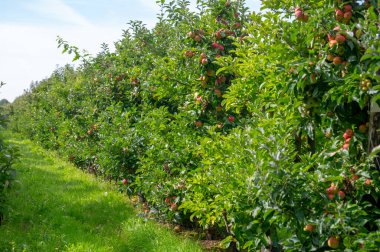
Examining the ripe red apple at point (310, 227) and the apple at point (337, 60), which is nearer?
the ripe red apple at point (310, 227)

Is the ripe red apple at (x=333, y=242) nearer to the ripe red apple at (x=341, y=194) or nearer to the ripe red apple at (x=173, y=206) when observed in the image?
the ripe red apple at (x=341, y=194)

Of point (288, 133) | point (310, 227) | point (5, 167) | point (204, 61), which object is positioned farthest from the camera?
point (204, 61)

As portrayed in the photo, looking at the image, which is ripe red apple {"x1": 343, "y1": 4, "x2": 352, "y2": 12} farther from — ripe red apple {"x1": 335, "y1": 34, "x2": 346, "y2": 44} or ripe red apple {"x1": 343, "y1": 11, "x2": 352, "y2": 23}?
ripe red apple {"x1": 335, "y1": 34, "x2": 346, "y2": 44}

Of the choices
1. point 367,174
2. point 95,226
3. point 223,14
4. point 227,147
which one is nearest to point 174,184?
point 95,226

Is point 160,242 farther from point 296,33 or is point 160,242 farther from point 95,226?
point 296,33

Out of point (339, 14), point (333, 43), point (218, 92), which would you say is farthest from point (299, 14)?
point (218, 92)

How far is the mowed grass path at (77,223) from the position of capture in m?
4.91

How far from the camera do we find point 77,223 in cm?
573

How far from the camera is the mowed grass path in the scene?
491 cm

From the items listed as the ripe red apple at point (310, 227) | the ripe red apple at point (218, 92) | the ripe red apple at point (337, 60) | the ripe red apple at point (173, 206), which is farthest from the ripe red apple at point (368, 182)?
the ripe red apple at point (173, 206)

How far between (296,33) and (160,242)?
3319 mm

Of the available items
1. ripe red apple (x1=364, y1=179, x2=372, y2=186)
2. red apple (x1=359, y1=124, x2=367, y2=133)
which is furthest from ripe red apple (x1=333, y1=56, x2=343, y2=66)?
ripe red apple (x1=364, y1=179, x2=372, y2=186)

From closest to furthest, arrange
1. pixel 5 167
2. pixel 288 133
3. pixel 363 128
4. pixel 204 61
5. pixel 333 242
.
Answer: pixel 333 242 < pixel 363 128 < pixel 288 133 < pixel 5 167 < pixel 204 61

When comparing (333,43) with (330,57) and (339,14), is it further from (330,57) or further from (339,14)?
(339,14)
